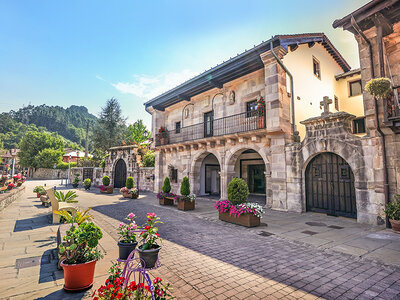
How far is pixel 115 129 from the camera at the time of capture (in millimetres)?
31297

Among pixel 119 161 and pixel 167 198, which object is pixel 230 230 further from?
pixel 119 161

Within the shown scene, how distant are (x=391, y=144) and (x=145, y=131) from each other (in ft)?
135

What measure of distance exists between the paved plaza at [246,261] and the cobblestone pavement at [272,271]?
0.01m

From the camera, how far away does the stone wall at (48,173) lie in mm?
43000

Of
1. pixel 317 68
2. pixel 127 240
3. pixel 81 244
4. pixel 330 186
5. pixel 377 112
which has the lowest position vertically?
pixel 127 240

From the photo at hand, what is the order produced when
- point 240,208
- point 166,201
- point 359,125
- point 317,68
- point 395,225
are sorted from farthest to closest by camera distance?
point 359,125, point 317,68, point 166,201, point 240,208, point 395,225

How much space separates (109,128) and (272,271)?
3174 centimetres

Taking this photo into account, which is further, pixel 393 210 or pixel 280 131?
pixel 280 131

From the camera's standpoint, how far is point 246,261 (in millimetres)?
4223

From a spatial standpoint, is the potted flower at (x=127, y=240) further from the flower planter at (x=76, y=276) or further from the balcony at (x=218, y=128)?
the balcony at (x=218, y=128)

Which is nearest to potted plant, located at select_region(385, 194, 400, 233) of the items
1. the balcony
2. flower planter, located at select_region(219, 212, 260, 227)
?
flower planter, located at select_region(219, 212, 260, 227)

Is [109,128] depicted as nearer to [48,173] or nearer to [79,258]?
[48,173]

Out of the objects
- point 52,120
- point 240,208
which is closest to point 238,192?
point 240,208

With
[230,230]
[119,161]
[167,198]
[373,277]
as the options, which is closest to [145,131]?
[119,161]
